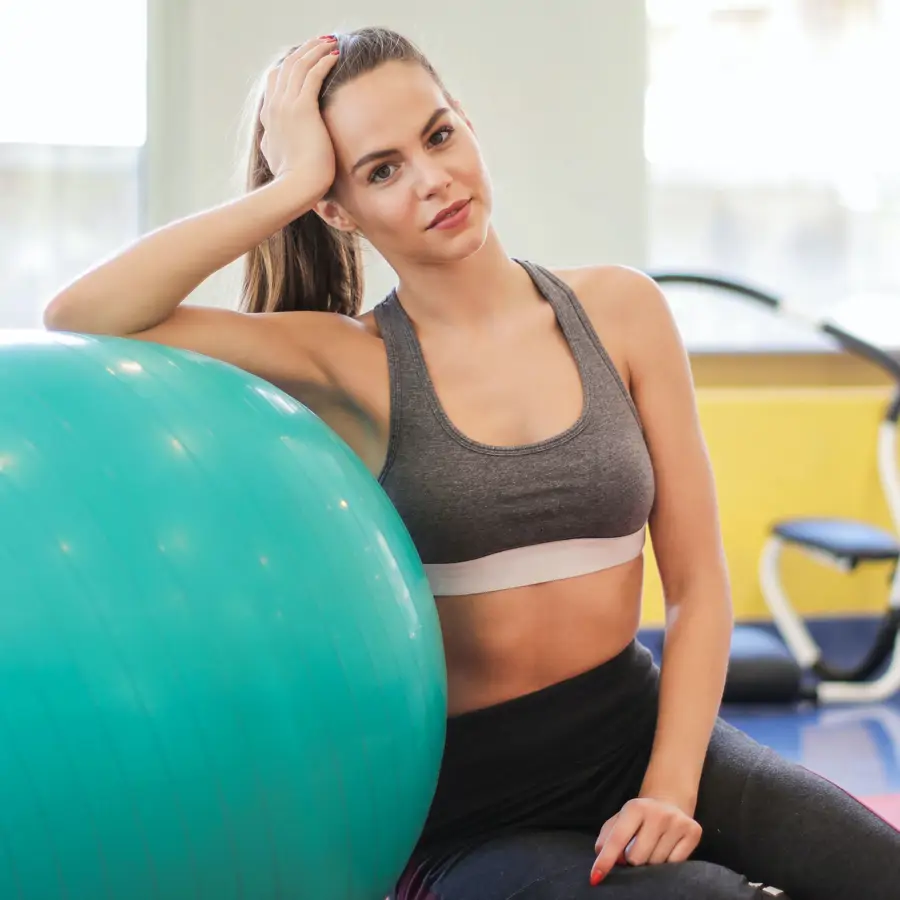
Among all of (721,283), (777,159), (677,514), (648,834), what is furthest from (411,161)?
(777,159)

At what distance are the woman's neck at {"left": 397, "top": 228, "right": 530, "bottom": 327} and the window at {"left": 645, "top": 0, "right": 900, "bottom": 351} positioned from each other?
2.48 metres

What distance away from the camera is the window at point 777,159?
3688 mm

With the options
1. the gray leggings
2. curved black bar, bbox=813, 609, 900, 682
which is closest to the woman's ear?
the gray leggings

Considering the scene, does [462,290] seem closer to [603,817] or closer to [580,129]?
[603,817]

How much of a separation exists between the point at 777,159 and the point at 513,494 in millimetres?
2949

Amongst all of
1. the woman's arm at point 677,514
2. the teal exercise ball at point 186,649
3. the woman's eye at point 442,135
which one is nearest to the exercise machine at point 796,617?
the woman's arm at point 677,514

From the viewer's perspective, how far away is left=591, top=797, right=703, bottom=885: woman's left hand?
1.07m

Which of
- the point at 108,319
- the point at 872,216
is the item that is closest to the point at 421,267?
the point at 108,319

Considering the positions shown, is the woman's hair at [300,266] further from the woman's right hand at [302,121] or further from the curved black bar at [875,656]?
the curved black bar at [875,656]

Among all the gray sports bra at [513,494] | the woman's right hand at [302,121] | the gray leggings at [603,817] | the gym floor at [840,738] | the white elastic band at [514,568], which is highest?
the woman's right hand at [302,121]

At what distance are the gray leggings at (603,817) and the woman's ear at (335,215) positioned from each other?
0.59 meters

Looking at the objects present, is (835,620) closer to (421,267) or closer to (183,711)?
(421,267)

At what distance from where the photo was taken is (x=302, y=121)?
4.08ft

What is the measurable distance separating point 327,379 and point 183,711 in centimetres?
54
